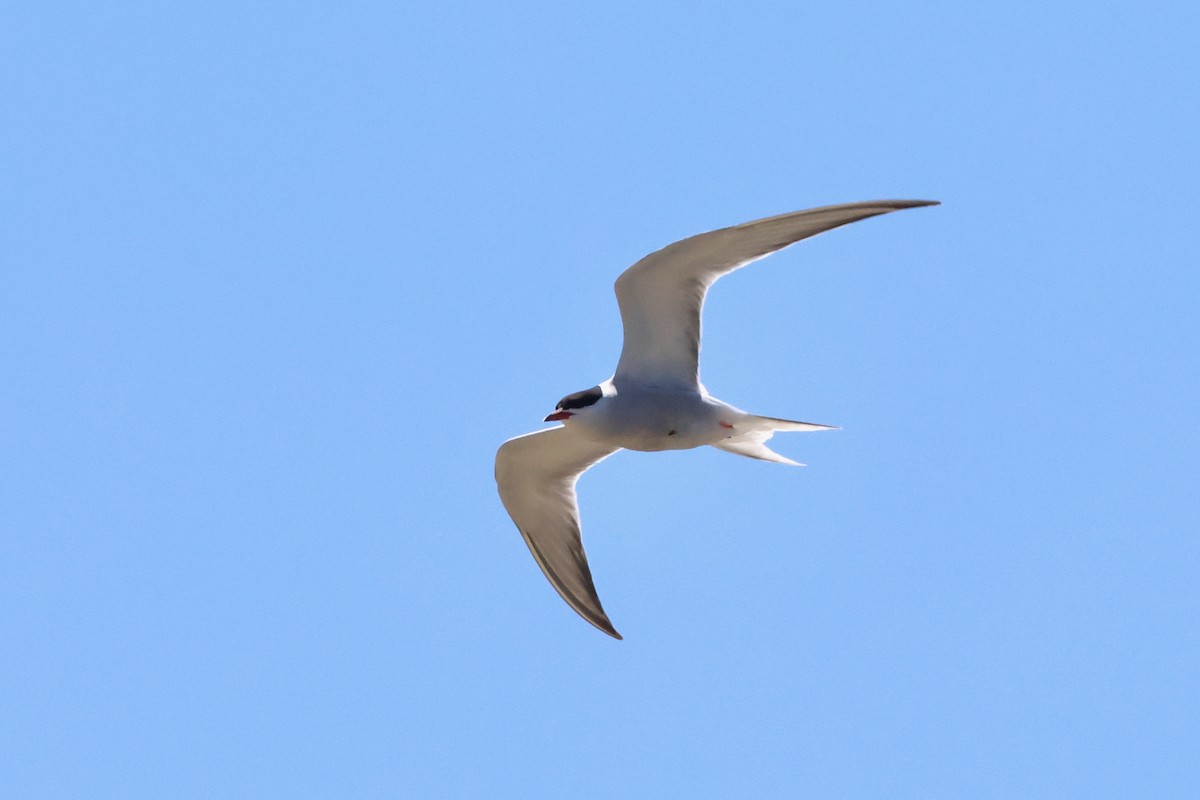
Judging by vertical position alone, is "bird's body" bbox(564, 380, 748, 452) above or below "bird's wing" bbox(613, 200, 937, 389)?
below

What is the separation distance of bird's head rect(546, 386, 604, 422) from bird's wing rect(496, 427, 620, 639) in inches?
35.4

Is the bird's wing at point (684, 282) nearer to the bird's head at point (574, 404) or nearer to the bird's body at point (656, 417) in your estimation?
the bird's body at point (656, 417)

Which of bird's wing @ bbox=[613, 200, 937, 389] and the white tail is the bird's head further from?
the white tail

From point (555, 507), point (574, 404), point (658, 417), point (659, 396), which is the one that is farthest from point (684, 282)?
point (555, 507)

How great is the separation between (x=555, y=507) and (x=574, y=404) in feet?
4.86

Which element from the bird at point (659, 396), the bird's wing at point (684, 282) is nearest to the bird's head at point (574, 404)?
the bird at point (659, 396)

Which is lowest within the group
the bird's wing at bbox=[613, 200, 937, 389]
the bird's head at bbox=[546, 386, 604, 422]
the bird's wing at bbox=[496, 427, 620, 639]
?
the bird's wing at bbox=[496, 427, 620, 639]

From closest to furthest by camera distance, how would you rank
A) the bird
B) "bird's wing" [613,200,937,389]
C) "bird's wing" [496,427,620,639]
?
"bird's wing" [613,200,937,389] < the bird < "bird's wing" [496,427,620,639]

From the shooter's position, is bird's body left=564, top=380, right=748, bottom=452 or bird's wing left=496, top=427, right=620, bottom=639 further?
bird's wing left=496, top=427, right=620, bottom=639

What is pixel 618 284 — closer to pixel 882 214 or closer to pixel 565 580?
pixel 882 214

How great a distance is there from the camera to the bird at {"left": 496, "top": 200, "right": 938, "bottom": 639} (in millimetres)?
8891

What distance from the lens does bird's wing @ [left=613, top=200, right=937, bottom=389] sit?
28.0 feet

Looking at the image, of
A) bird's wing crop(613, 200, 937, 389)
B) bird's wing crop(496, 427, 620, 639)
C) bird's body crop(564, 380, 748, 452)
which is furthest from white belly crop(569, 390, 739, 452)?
bird's wing crop(496, 427, 620, 639)

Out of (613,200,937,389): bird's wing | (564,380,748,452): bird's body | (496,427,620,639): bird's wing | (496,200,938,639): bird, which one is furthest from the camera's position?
(496,427,620,639): bird's wing
